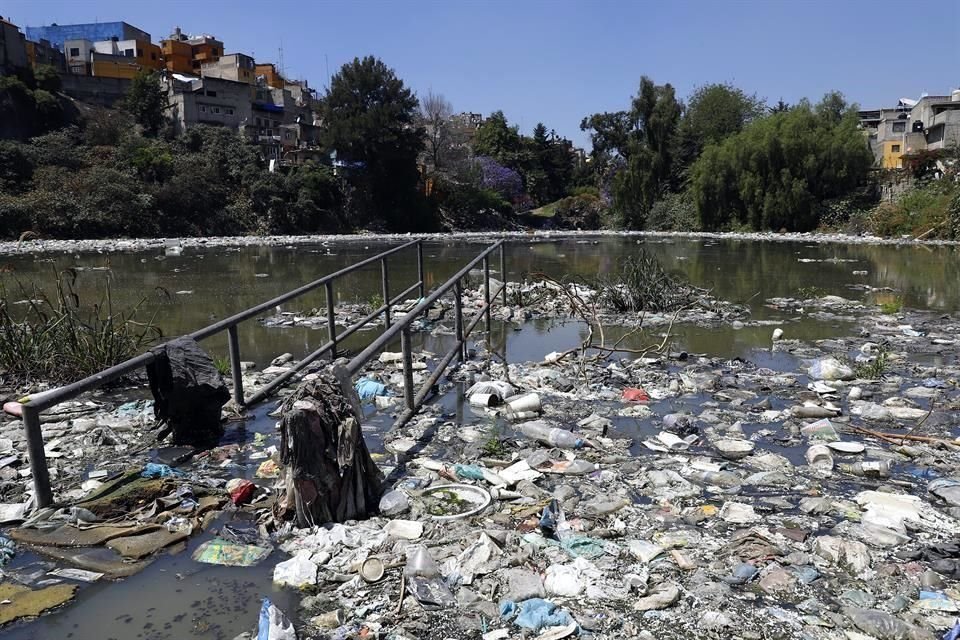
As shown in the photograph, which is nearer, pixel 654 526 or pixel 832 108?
pixel 654 526

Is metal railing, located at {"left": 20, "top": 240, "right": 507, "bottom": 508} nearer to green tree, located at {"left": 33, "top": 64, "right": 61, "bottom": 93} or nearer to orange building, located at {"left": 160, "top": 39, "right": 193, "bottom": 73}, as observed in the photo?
green tree, located at {"left": 33, "top": 64, "right": 61, "bottom": 93}

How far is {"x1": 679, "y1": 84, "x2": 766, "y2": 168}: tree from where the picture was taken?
39188 mm

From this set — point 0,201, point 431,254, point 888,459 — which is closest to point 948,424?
point 888,459

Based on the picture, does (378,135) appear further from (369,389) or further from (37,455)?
(37,455)

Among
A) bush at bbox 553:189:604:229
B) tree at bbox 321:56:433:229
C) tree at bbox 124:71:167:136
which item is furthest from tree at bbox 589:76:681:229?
tree at bbox 124:71:167:136

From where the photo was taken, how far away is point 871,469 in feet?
11.6

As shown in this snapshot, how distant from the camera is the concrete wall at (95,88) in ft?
146

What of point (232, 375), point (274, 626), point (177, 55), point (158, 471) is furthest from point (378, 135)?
point (274, 626)

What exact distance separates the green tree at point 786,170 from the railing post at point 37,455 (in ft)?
106

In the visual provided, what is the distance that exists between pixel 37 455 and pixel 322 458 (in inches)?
49.0

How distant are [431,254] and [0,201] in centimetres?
1925

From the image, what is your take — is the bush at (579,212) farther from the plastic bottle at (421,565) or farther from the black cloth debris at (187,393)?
the plastic bottle at (421,565)

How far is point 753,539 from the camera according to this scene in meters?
2.78

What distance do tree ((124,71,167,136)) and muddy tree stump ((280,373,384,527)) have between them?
4490cm
